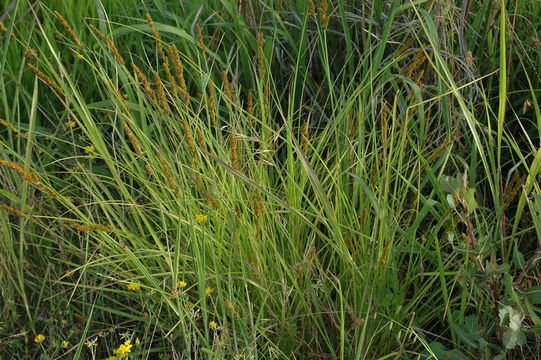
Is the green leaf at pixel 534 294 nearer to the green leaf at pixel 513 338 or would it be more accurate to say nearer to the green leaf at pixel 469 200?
the green leaf at pixel 513 338

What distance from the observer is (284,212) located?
193 centimetres

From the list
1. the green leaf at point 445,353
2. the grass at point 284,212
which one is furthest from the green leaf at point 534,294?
the green leaf at point 445,353

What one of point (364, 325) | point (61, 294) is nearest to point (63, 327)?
point (61, 294)

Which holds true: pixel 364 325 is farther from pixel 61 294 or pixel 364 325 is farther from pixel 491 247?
pixel 61 294

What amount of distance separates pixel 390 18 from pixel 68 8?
3.27ft

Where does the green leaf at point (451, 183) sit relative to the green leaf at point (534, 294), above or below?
above

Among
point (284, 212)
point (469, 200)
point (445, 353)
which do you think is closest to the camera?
point (469, 200)

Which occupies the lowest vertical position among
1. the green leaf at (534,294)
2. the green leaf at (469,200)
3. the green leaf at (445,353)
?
the green leaf at (445,353)

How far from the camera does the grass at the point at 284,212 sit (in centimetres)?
169

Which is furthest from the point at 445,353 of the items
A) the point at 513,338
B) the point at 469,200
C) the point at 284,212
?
the point at 284,212

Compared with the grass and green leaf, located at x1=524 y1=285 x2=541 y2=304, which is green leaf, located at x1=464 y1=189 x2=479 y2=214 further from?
green leaf, located at x1=524 y1=285 x2=541 y2=304

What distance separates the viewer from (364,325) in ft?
5.35

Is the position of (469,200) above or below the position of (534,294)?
above

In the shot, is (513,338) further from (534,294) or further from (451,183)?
(451,183)
